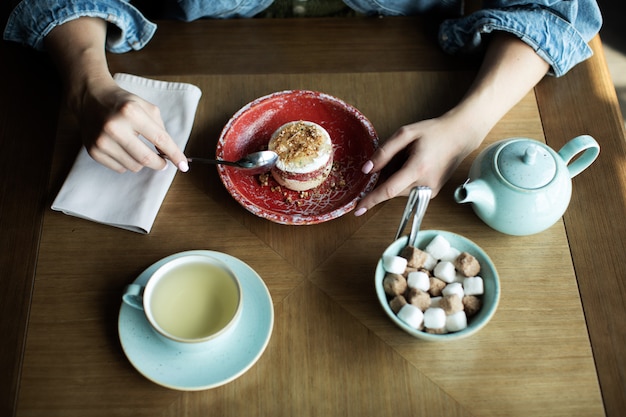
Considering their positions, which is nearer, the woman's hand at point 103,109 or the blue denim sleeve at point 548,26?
the woman's hand at point 103,109

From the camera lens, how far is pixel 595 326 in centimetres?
81

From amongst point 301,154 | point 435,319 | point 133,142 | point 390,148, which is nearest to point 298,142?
point 301,154

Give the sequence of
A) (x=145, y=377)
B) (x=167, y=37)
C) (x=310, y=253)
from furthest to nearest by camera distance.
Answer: (x=167, y=37) → (x=310, y=253) → (x=145, y=377)

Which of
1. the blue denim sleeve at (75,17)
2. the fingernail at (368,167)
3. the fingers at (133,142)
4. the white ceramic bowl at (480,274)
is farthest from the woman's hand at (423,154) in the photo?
the blue denim sleeve at (75,17)

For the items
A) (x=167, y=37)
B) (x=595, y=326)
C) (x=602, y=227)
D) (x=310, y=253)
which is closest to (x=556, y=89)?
(x=602, y=227)

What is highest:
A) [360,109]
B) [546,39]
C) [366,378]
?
[546,39]

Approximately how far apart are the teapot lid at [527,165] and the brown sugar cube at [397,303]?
25cm

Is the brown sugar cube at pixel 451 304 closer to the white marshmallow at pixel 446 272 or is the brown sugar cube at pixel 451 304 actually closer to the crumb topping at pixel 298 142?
the white marshmallow at pixel 446 272

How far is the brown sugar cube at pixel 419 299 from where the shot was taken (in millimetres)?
Result: 762

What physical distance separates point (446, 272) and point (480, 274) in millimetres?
57

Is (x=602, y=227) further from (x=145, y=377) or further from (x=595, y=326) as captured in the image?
(x=145, y=377)

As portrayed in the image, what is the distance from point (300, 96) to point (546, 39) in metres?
0.47

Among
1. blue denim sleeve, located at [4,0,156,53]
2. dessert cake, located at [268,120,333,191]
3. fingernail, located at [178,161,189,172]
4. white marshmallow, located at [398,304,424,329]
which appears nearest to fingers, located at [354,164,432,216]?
dessert cake, located at [268,120,333,191]

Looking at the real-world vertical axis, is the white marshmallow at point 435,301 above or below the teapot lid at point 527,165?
below
